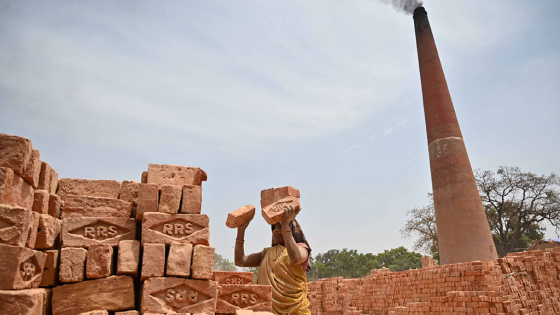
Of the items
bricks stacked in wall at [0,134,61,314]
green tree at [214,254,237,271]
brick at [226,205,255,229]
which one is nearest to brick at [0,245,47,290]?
bricks stacked in wall at [0,134,61,314]

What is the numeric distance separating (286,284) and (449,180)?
1344 centimetres

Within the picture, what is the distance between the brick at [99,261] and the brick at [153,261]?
36cm

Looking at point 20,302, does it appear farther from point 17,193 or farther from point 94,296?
point 17,193

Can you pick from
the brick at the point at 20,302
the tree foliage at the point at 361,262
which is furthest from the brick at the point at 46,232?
the tree foliage at the point at 361,262

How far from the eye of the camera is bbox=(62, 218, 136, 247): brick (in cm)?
379

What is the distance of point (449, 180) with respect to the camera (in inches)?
621

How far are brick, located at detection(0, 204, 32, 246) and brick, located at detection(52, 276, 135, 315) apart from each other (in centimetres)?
67

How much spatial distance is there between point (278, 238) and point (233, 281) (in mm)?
817

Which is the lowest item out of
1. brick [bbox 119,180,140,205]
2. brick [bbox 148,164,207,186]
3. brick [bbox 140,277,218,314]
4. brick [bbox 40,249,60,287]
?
brick [bbox 140,277,218,314]

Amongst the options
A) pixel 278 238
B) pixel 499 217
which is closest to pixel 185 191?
pixel 278 238

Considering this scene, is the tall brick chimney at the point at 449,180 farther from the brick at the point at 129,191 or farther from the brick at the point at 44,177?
the brick at the point at 44,177

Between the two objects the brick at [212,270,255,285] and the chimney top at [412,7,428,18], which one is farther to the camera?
the chimney top at [412,7,428,18]

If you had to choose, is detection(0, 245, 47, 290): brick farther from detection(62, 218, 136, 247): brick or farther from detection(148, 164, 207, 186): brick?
detection(148, 164, 207, 186): brick

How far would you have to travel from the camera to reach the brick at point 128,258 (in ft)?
12.3
